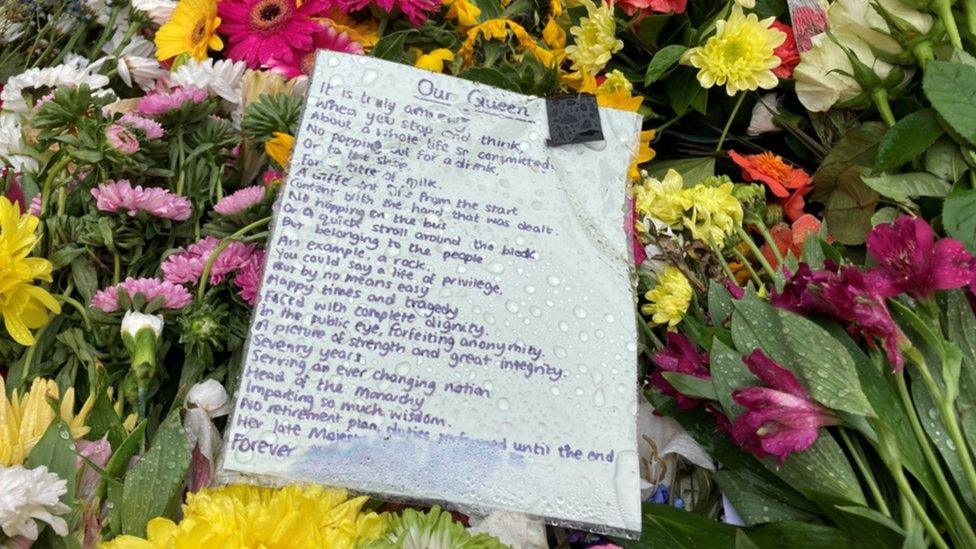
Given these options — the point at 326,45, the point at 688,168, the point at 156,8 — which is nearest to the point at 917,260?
the point at 688,168

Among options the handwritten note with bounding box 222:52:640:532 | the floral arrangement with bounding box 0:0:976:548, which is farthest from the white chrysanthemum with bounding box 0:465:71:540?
the handwritten note with bounding box 222:52:640:532

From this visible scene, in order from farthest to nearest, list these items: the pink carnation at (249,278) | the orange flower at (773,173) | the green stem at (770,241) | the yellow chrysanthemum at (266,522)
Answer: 1. the orange flower at (773,173)
2. the green stem at (770,241)
3. the pink carnation at (249,278)
4. the yellow chrysanthemum at (266,522)

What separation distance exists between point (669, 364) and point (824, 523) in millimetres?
209

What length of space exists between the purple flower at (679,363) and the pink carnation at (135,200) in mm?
583

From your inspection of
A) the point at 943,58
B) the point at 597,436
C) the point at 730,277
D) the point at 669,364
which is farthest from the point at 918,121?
the point at 597,436

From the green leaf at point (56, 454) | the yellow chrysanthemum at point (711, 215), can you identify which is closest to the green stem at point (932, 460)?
the yellow chrysanthemum at point (711, 215)

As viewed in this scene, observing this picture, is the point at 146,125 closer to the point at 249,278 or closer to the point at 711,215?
the point at 249,278

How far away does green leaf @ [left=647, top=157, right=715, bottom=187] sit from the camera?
1155mm

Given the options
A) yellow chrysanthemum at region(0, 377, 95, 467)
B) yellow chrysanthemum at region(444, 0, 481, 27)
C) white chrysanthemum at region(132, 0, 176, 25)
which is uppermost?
yellow chrysanthemum at region(444, 0, 481, 27)

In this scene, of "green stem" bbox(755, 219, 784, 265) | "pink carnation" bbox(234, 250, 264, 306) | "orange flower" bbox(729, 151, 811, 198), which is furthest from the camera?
"orange flower" bbox(729, 151, 811, 198)

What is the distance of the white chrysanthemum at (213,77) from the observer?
1.03 m

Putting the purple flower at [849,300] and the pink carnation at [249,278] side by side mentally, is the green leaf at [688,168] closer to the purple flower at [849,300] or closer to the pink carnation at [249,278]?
the purple flower at [849,300]

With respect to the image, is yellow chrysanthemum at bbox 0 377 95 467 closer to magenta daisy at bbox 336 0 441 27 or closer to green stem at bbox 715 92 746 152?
magenta daisy at bbox 336 0 441 27

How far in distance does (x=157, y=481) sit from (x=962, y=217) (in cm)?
87
